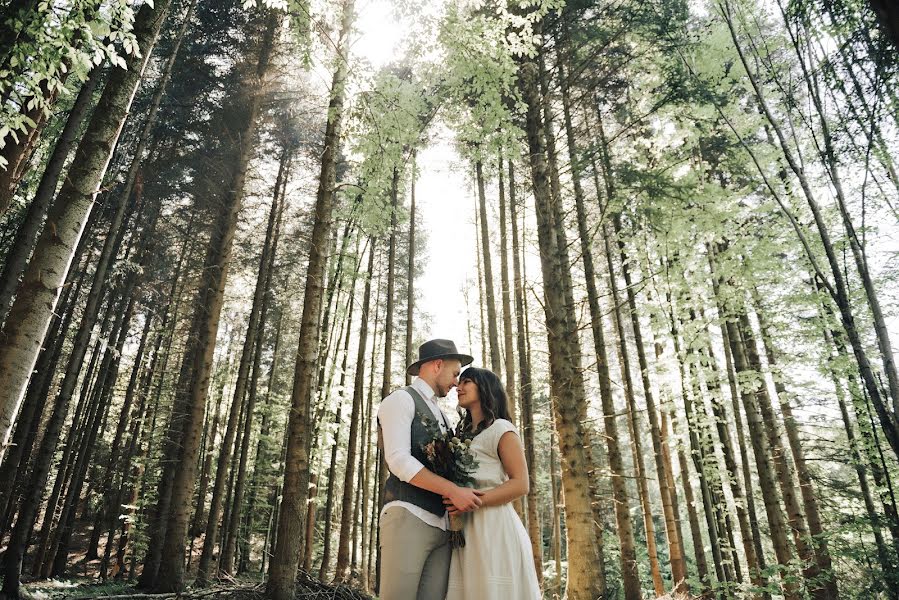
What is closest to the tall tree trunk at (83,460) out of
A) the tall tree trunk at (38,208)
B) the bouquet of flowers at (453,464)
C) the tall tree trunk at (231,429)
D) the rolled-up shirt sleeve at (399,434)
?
the tall tree trunk at (231,429)

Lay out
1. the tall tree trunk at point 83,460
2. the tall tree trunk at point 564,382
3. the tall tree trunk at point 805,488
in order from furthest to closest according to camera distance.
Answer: the tall tree trunk at point 83,460 → the tall tree trunk at point 805,488 → the tall tree trunk at point 564,382

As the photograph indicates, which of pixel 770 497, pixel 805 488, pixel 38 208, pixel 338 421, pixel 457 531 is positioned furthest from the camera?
pixel 338 421

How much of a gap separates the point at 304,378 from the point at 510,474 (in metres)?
3.42

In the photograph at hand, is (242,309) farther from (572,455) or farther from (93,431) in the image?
(572,455)

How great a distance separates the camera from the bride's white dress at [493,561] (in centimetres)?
226

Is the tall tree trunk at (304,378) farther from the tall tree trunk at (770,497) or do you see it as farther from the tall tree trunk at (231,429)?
the tall tree trunk at (770,497)

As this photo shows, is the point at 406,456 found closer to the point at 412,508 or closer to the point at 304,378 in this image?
the point at 412,508

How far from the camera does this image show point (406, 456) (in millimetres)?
2359

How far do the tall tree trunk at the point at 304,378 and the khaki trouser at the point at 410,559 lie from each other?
9.56 feet

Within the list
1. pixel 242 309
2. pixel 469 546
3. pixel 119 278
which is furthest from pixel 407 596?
pixel 242 309

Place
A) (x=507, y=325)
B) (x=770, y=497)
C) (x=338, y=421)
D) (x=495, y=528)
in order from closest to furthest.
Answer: (x=495, y=528), (x=770, y=497), (x=507, y=325), (x=338, y=421)

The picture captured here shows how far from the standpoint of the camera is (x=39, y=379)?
873 centimetres

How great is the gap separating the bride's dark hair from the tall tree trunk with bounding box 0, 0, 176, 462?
2.96m

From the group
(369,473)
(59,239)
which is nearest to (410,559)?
(59,239)
